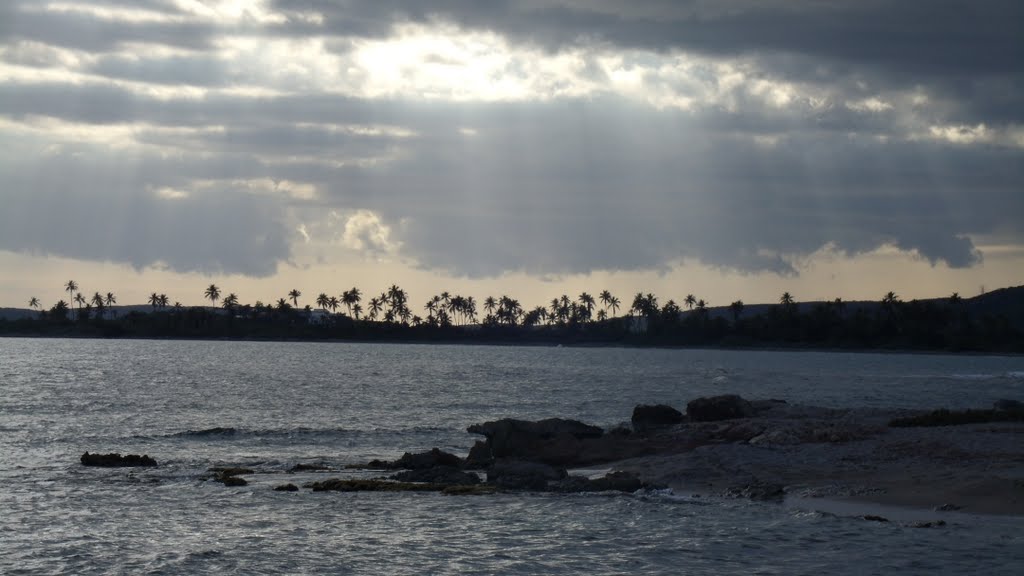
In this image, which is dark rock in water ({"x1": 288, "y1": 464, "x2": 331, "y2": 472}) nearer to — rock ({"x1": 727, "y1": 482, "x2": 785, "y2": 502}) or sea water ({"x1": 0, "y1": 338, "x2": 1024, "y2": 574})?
sea water ({"x1": 0, "y1": 338, "x2": 1024, "y2": 574})

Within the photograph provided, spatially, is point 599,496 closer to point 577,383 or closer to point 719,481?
point 719,481

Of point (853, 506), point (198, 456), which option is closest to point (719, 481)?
point (853, 506)

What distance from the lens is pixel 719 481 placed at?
35.2 metres

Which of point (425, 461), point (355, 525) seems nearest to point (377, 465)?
point (425, 461)

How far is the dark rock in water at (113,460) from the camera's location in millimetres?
41250

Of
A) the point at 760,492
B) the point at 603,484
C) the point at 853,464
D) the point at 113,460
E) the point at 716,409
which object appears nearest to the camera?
the point at 760,492

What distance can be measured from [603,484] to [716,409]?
61.0 ft

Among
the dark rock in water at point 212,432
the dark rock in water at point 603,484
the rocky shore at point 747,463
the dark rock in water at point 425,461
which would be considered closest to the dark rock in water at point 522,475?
the rocky shore at point 747,463

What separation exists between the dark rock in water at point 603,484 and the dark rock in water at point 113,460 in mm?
17200

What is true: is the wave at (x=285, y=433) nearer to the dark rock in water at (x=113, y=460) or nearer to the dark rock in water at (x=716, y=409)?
the dark rock in water at (x=113, y=460)

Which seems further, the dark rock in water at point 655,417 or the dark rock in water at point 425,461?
the dark rock in water at point 655,417

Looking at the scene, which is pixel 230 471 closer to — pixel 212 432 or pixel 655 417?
pixel 212 432

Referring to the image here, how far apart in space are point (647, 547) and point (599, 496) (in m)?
7.73

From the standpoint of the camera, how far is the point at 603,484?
34.8 m
